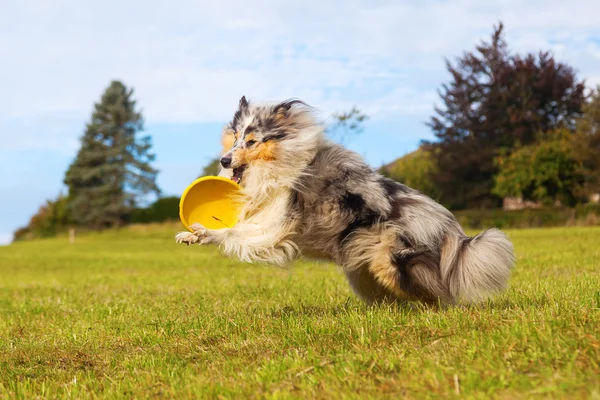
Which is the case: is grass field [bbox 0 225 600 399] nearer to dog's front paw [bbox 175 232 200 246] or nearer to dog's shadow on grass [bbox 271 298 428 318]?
dog's shadow on grass [bbox 271 298 428 318]

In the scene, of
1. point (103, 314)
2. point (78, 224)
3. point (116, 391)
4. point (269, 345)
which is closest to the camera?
point (116, 391)

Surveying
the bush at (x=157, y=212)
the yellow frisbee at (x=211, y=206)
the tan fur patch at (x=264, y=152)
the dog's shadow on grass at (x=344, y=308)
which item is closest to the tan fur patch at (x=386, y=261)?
the dog's shadow on grass at (x=344, y=308)

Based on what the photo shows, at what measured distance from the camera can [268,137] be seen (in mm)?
5941

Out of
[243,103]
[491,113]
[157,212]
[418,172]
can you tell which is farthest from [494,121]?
[243,103]

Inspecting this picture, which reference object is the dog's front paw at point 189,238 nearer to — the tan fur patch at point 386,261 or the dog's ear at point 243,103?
the dog's ear at point 243,103

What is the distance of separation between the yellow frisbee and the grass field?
0.94m

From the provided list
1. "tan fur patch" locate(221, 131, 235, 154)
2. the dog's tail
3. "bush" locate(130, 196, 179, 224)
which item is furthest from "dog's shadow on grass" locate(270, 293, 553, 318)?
"bush" locate(130, 196, 179, 224)

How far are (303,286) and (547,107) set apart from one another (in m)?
35.3

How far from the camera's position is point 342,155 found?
19.5 ft

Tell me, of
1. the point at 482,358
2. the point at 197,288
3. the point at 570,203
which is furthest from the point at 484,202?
the point at 482,358

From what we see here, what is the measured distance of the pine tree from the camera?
180ft

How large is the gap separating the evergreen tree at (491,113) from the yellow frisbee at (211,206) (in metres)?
34.2

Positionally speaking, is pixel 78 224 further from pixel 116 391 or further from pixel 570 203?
pixel 116 391

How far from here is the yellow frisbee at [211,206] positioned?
6.02m
